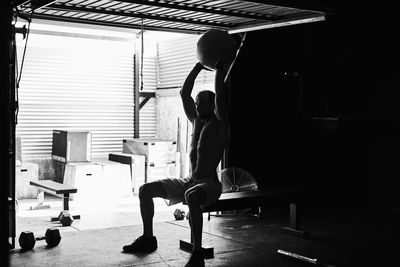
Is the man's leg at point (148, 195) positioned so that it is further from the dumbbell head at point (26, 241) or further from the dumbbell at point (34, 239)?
the dumbbell head at point (26, 241)

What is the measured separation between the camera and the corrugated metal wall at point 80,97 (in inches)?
481

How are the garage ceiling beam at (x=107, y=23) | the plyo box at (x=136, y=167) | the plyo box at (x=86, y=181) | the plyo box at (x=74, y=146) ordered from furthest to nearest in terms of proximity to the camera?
the plyo box at (x=136, y=167) < the plyo box at (x=74, y=146) < the plyo box at (x=86, y=181) < the garage ceiling beam at (x=107, y=23)

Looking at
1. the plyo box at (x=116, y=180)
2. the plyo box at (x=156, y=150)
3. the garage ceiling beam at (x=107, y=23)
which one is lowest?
the plyo box at (x=116, y=180)

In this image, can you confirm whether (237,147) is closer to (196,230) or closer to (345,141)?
(345,141)

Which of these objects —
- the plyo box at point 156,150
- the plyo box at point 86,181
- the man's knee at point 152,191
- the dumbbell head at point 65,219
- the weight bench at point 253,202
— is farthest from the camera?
the plyo box at point 156,150

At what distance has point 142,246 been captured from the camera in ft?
22.0

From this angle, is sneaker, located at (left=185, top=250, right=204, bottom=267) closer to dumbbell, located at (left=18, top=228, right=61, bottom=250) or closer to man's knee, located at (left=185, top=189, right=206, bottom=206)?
man's knee, located at (left=185, top=189, right=206, bottom=206)

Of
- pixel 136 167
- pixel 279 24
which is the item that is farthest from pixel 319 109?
pixel 136 167

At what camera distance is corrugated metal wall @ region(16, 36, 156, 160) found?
12211mm

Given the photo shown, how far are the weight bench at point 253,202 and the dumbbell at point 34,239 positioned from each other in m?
1.59

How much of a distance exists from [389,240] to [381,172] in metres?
3.20

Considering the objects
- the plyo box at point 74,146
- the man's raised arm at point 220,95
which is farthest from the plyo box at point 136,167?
the man's raised arm at point 220,95

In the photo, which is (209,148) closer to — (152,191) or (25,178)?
(152,191)

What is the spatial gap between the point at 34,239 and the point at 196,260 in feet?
7.19
